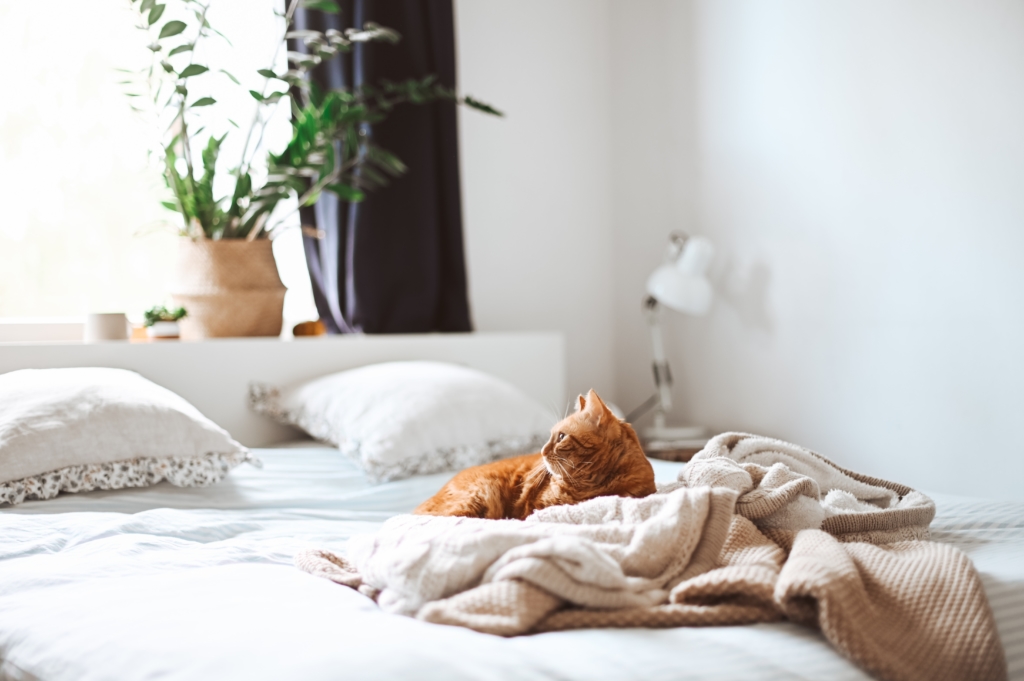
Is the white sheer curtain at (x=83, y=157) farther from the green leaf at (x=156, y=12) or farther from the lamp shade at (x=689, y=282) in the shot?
the lamp shade at (x=689, y=282)

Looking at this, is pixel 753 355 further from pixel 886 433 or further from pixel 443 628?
pixel 443 628

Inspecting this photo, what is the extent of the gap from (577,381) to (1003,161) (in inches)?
60.2

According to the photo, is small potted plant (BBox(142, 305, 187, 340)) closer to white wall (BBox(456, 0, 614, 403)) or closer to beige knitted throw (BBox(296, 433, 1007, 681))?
white wall (BBox(456, 0, 614, 403))

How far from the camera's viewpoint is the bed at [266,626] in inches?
24.4

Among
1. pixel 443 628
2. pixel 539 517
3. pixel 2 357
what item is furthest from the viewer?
pixel 2 357

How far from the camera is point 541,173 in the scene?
2.84 m

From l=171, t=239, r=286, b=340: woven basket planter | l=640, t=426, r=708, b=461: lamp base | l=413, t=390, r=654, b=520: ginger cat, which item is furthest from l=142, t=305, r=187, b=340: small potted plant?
l=640, t=426, r=708, b=461: lamp base

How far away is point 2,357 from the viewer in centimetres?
165

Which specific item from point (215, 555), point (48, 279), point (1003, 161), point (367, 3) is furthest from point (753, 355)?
point (48, 279)

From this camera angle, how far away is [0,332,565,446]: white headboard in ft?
5.67

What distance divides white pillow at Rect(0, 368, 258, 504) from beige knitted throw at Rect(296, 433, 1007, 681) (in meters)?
0.64

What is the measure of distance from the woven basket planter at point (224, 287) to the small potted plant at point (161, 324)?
0.06 metres

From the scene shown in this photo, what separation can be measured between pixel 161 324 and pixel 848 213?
5.78 ft

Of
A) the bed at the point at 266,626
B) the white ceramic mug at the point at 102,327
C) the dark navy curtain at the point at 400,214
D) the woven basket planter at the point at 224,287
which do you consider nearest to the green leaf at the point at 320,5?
the dark navy curtain at the point at 400,214
